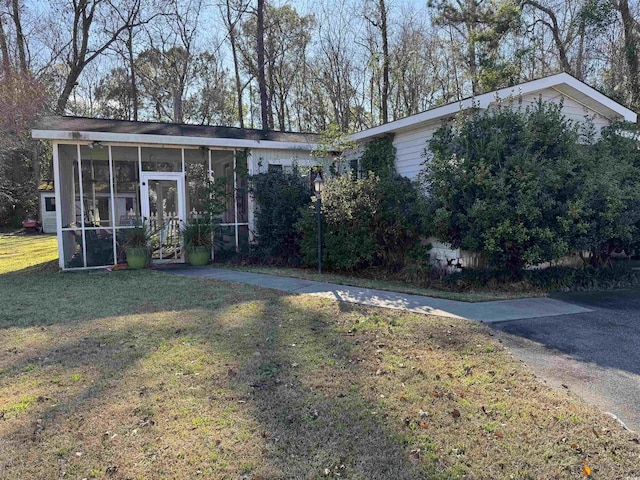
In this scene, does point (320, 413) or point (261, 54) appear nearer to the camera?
point (320, 413)

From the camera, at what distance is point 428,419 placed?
9.30 feet

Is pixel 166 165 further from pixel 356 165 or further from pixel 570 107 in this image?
pixel 570 107

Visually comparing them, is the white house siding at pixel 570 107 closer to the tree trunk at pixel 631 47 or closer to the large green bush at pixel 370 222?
the large green bush at pixel 370 222

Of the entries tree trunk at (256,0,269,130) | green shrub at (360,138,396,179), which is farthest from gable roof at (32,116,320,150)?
tree trunk at (256,0,269,130)

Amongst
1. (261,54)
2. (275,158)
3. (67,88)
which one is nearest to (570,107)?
(275,158)

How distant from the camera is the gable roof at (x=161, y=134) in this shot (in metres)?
9.34

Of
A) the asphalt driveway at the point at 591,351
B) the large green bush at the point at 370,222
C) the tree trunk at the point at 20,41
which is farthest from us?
the tree trunk at the point at 20,41

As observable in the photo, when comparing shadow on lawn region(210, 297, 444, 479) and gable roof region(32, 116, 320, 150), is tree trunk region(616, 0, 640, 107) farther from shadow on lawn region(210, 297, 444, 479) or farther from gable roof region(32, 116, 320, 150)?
shadow on lawn region(210, 297, 444, 479)

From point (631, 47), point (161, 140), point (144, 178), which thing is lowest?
point (144, 178)

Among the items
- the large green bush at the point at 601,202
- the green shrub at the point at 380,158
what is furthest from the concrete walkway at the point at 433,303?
the green shrub at the point at 380,158

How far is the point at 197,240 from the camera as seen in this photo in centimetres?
1059

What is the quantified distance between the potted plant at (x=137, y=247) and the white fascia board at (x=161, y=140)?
6.73 ft

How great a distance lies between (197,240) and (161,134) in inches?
106

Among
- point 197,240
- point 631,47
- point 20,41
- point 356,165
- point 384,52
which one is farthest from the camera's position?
point 20,41
